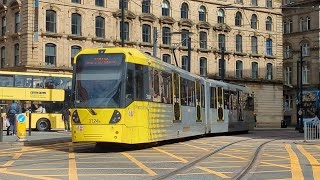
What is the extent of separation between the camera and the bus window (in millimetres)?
36938

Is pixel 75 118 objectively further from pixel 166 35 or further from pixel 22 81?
pixel 166 35

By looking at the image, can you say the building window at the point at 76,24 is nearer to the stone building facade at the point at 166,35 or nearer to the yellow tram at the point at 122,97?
the stone building facade at the point at 166,35

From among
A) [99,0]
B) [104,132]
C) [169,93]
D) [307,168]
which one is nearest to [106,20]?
[99,0]

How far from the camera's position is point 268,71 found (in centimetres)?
7162

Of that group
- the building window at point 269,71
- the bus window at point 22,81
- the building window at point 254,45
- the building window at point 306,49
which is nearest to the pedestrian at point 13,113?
the bus window at point 22,81

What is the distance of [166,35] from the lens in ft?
196

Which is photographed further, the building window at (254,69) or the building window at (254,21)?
the building window at (254,69)

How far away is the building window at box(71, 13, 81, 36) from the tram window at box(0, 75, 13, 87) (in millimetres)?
16924

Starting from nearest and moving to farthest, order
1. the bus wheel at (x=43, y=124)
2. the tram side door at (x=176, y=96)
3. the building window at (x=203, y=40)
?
the tram side door at (x=176, y=96)
the bus wheel at (x=43, y=124)
the building window at (x=203, y=40)

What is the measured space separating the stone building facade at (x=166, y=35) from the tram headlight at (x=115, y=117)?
2340 centimetres

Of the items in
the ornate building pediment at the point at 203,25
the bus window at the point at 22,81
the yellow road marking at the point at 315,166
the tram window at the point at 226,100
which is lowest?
the yellow road marking at the point at 315,166

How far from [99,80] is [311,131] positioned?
12.2 meters

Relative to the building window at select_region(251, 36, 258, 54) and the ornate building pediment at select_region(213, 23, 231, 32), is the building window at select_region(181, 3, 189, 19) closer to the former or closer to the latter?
the ornate building pediment at select_region(213, 23, 231, 32)

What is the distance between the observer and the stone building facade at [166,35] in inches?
1997
